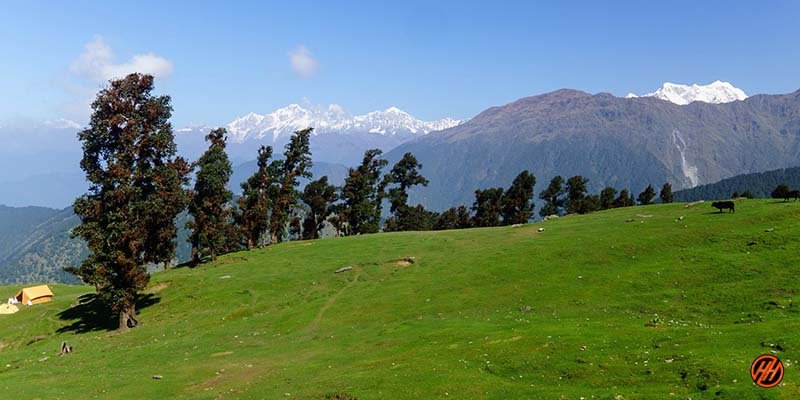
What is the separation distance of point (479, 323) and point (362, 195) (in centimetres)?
8601

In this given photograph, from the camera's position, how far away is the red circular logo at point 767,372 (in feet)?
59.4

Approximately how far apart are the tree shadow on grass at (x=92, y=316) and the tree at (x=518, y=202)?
325 ft

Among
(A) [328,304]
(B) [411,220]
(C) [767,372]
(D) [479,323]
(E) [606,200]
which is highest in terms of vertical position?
(B) [411,220]

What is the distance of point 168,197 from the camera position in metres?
72.8

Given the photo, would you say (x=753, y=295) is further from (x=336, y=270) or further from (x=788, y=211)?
(x=336, y=270)

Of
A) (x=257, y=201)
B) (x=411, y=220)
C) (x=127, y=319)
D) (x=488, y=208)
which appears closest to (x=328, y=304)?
(x=127, y=319)

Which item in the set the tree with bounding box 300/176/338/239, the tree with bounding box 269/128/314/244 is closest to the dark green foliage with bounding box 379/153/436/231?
the tree with bounding box 300/176/338/239

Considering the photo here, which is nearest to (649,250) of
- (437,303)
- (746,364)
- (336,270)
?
(437,303)

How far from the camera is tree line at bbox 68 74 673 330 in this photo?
60.0 m

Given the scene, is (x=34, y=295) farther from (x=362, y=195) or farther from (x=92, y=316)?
(x=362, y=195)

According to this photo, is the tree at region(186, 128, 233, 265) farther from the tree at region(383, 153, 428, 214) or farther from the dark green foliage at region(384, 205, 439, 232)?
the dark green foliage at region(384, 205, 439, 232)

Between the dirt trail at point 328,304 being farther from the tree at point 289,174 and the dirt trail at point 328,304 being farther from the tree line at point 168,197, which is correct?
the tree at point 289,174

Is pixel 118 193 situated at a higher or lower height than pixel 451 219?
higher

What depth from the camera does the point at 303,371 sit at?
33.5 metres
